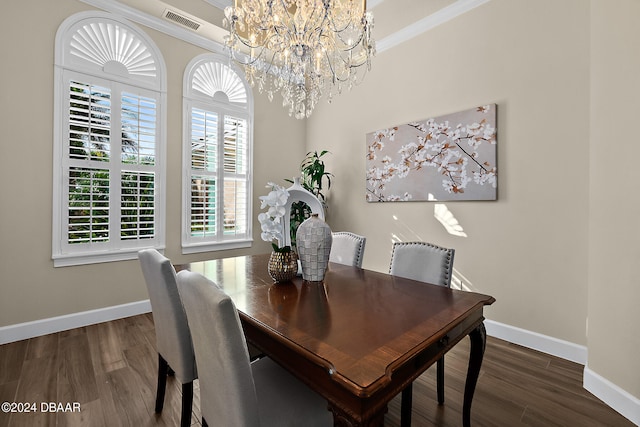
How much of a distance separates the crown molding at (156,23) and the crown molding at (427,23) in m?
1.83

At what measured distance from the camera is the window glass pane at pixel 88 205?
2.66 metres

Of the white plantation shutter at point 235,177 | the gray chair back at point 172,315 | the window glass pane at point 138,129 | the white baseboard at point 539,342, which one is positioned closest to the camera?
the gray chair back at point 172,315

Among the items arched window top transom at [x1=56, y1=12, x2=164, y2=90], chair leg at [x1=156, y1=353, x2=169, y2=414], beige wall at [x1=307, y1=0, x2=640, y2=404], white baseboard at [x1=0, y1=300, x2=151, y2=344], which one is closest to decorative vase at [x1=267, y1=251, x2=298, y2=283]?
chair leg at [x1=156, y1=353, x2=169, y2=414]

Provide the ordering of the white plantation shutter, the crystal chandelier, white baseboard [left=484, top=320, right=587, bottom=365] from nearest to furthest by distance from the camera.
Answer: the crystal chandelier
white baseboard [left=484, top=320, right=587, bottom=365]
the white plantation shutter

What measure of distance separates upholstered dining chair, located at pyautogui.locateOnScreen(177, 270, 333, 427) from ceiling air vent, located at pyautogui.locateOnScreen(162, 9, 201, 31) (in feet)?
10.2

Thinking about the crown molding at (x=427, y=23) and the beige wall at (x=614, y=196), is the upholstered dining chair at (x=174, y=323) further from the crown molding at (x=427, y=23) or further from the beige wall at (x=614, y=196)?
the crown molding at (x=427, y=23)

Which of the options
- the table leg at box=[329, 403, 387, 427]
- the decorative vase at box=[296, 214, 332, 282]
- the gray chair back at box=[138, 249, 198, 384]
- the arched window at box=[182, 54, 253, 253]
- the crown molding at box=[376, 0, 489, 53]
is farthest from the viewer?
the arched window at box=[182, 54, 253, 253]

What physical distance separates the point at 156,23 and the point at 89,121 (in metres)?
1.26

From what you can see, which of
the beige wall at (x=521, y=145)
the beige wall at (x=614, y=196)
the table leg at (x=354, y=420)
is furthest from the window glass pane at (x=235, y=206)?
the beige wall at (x=614, y=196)

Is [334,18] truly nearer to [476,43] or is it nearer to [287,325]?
[476,43]

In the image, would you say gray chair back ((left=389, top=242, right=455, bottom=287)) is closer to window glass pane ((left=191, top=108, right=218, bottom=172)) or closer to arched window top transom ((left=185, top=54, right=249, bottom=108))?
window glass pane ((left=191, top=108, right=218, bottom=172))

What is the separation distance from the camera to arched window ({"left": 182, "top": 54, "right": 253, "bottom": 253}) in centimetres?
336

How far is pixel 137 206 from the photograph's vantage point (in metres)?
3.01

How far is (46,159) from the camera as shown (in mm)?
2537
